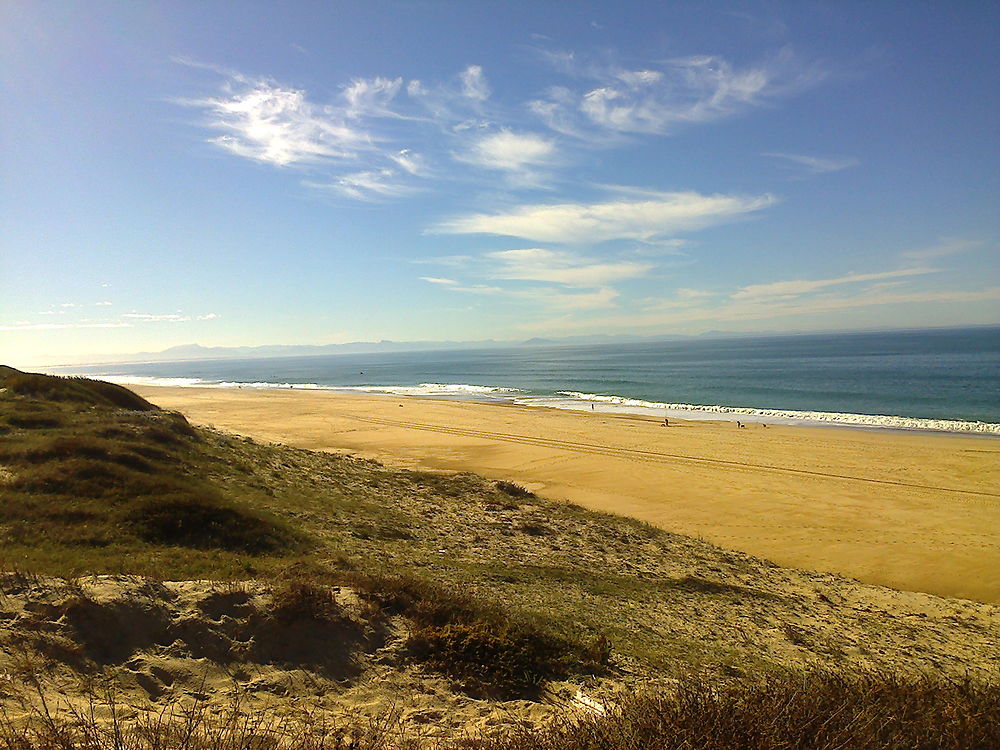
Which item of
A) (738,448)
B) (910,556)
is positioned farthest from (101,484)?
(738,448)

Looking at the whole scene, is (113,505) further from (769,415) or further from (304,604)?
(769,415)

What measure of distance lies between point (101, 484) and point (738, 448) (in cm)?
3138

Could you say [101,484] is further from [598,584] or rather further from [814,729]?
[814,729]

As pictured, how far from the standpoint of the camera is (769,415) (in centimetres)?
4716

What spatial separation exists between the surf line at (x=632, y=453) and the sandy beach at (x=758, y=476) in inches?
3.8

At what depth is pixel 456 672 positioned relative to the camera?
710cm

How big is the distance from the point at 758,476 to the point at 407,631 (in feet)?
75.2

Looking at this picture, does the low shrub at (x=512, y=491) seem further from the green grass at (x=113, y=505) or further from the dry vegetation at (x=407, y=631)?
the green grass at (x=113, y=505)

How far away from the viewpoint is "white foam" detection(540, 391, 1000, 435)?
127ft

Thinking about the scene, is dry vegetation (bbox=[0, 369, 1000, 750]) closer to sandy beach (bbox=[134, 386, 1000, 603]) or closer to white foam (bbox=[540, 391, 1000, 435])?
sandy beach (bbox=[134, 386, 1000, 603])

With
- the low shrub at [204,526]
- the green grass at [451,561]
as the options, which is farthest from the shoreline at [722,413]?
the low shrub at [204,526]

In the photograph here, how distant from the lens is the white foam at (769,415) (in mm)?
38562

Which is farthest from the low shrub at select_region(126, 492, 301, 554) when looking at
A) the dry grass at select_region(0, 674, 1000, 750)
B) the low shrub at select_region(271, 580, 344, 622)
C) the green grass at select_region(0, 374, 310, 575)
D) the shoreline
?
the shoreline

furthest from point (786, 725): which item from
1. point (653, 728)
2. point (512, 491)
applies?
point (512, 491)
